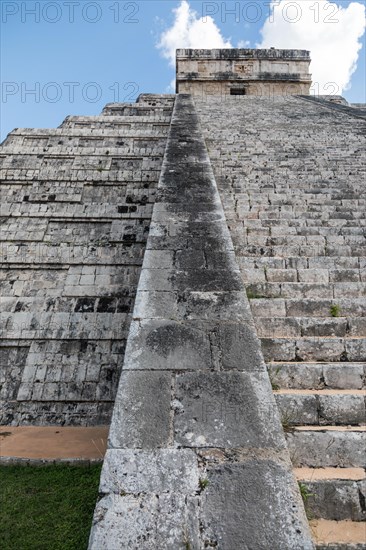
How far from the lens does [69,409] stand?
4938mm

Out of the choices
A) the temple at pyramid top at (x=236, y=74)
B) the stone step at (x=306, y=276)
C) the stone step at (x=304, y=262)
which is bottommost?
the stone step at (x=306, y=276)

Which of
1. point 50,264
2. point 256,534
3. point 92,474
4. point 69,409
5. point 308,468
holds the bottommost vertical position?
point 69,409

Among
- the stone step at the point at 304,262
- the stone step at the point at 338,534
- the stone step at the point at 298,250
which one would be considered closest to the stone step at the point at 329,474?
the stone step at the point at 338,534

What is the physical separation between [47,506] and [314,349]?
2.55 metres

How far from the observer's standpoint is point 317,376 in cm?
304

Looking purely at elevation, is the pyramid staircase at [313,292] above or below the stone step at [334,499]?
above

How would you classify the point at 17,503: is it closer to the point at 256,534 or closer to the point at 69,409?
the point at 69,409

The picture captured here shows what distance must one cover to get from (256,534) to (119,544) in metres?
0.64

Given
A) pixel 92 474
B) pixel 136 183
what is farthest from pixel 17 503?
pixel 136 183

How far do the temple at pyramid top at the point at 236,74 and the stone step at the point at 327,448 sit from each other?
67.2 feet

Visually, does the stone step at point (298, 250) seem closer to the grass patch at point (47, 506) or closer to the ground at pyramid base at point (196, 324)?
the ground at pyramid base at point (196, 324)

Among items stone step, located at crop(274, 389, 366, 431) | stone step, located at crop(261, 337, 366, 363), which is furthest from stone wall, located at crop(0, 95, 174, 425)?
stone step, located at crop(274, 389, 366, 431)

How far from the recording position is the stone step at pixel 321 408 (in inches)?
107

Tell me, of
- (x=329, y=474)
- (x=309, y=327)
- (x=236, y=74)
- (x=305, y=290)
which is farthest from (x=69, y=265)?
(x=236, y=74)
